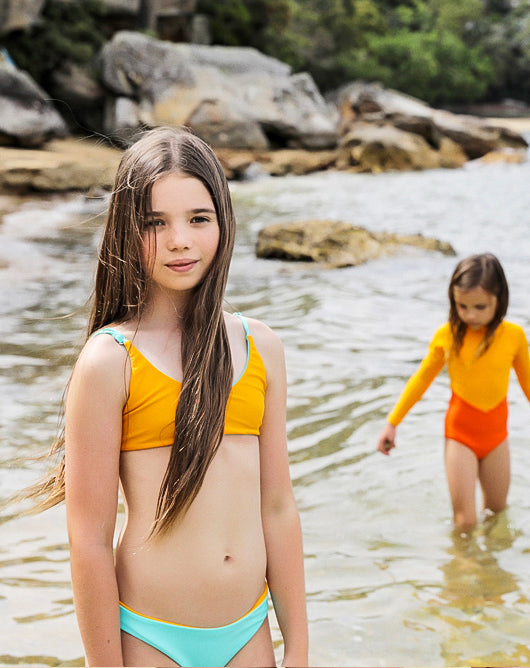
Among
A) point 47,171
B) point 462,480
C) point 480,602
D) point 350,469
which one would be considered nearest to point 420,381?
point 462,480

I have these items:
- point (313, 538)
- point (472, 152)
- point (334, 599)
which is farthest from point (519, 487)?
point (472, 152)

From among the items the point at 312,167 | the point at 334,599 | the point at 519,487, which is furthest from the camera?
the point at 312,167

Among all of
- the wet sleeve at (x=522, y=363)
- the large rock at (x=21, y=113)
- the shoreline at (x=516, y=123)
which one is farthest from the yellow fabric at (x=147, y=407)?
the shoreline at (x=516, y=123)

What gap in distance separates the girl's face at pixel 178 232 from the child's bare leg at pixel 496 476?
268cm

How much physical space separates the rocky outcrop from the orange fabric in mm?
6652

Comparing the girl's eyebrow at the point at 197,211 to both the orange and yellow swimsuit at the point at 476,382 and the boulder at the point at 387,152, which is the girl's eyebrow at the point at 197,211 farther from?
the boulder at the point at 387,152

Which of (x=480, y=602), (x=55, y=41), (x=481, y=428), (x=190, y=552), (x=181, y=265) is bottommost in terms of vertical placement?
(x=480, y=602)

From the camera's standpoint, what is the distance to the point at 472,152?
25078 mm

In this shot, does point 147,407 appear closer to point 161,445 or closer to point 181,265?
point 161,445

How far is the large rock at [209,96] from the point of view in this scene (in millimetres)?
21500

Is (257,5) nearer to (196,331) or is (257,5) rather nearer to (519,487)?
(519,487)

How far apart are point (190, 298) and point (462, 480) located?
8.34 feet

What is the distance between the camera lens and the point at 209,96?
859 inches

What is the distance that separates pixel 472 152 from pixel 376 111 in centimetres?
321
